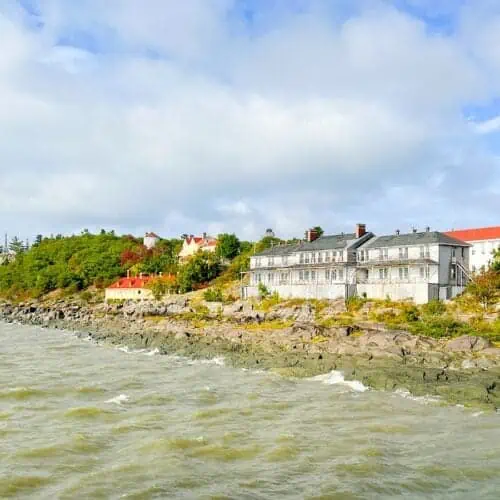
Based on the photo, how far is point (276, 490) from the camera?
1675 centimetres

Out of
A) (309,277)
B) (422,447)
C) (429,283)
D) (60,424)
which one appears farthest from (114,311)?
(422,447)

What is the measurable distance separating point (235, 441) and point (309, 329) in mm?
26629

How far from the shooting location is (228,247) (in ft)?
327

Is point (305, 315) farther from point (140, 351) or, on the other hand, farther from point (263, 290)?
point (140, 351)

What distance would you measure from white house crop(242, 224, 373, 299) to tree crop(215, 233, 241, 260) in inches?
946

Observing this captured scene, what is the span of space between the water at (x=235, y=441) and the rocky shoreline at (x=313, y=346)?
2.35 meters

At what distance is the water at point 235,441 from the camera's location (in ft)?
56.0

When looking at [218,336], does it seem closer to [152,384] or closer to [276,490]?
[152,384]

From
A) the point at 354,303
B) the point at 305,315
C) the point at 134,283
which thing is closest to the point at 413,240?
the point at 354,303

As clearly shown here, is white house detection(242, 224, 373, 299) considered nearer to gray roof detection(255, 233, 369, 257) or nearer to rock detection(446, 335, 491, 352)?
gray roof detection(255, 233, 369, 257)

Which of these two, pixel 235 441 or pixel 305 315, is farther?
pixel 305 315

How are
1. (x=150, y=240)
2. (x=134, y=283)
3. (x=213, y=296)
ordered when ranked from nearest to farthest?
(x=213, y=296), (x=134, y=283), (x=150, y=240)

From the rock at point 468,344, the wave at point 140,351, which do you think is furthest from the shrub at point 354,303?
the wave at point 140,351

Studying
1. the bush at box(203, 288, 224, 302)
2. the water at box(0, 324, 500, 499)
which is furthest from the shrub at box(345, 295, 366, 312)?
the water at box(0, 324, 500, 499)
